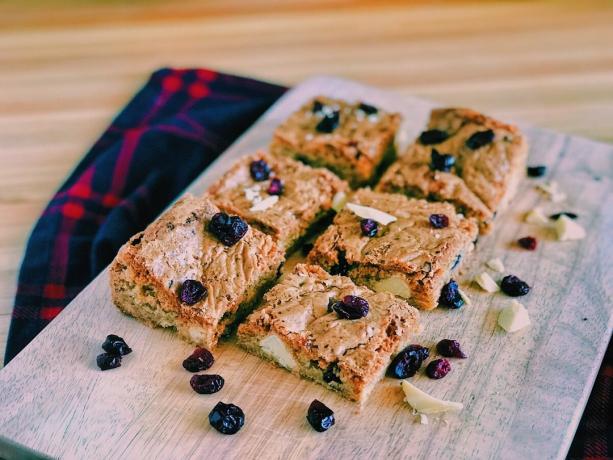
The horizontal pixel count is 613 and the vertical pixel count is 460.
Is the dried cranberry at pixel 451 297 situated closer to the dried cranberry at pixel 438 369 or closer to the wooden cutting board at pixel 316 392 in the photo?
the wooden cutting board at pixel 316 392

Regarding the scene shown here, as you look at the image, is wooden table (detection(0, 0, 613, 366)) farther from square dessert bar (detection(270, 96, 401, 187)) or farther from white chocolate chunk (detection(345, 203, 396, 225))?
white chocolate chunk (detection(345, 203, 396, 225))

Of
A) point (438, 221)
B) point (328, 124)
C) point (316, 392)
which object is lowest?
point (316, 392)

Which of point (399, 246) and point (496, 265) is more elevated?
point (399, 246)

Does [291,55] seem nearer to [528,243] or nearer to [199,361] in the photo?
[528,243]

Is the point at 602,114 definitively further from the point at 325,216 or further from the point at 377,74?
the point at 325,216

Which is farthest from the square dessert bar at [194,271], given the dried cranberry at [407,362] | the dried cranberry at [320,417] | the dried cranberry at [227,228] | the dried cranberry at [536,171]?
the dried cranberry at [536,171]

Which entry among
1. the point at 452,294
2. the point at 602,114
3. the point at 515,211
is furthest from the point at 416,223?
the point at 602,114

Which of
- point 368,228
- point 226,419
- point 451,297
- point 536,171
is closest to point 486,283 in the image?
point 451,297
